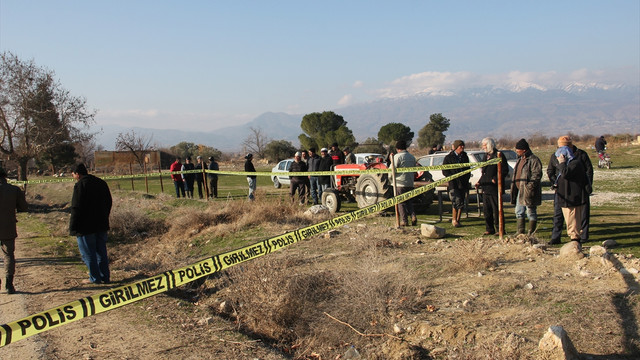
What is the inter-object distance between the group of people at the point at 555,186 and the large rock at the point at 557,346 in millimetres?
3489

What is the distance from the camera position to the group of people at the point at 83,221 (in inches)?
267

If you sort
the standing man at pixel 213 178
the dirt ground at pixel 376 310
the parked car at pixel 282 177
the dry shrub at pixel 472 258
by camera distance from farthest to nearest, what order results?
1. the parked car at pixel 282 177
2. the standing man at pixel 213 178
3. the dry shrub at pixel 472 258
4. the dirt ground at pixel 376 310

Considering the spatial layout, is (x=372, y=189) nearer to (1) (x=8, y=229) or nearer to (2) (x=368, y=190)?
(2) (x=368, y=190)

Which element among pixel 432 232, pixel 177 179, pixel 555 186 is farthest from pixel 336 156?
pixel 555 186

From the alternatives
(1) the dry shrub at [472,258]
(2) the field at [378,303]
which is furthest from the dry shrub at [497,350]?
(1) the dry shrub at [472,258]

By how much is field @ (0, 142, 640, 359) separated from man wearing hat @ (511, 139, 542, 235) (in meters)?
0.52

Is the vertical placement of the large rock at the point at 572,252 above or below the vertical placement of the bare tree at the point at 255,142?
below

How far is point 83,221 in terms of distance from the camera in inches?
272

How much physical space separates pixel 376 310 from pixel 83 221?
182 inches

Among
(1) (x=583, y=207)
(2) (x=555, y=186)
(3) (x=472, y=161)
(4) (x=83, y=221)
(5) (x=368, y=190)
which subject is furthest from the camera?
(3) (x=472, y=161)

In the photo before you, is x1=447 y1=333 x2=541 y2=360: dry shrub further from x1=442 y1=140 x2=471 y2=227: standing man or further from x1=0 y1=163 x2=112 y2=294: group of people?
x1=0 y1=163 x2=112 y2=294: group of people

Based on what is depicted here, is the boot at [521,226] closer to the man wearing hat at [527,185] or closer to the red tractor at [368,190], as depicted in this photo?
the man wearing hat at [527,185]

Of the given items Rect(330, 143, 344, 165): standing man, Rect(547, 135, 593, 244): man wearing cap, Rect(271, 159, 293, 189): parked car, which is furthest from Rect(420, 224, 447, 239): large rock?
Rect(271, 159, 293, 189): parked car

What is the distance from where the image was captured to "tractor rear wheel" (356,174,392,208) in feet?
34.7
